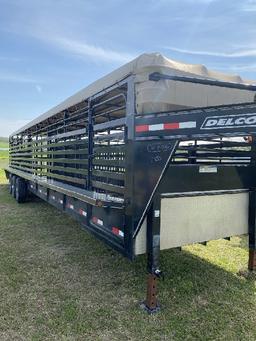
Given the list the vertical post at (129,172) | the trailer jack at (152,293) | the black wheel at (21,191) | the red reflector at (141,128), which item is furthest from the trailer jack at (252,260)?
the black wheel at (21,191)

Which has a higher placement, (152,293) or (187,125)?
(187,125)

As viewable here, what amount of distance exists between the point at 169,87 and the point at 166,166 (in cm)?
79

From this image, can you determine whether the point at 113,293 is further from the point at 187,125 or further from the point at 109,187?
the point at 187,125

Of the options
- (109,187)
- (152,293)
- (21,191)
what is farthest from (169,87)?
(21,191)

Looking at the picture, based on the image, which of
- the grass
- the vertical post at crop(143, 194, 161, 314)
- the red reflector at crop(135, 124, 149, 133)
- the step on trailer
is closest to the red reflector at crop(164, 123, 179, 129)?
the step on trailer

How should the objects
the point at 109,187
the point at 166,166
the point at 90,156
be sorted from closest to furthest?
1. the point at 166,166
2. the point at 109,187
3. the point at 90,156

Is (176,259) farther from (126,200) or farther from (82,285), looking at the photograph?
(126,200)

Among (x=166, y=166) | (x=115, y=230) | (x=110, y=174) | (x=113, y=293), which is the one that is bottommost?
(x=113, y=293)

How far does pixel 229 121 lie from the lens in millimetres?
2562

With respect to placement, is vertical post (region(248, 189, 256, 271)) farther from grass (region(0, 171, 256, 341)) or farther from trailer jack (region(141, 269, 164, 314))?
trailer jack (region(141, 269, 164, 314))

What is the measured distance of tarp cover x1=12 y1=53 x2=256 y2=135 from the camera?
2.95m

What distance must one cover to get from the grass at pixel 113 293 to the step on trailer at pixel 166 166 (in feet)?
1.09

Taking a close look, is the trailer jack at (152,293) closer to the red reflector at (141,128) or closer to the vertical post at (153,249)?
the vertical post at (153,249)

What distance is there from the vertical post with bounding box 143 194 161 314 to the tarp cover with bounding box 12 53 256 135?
92 cm
